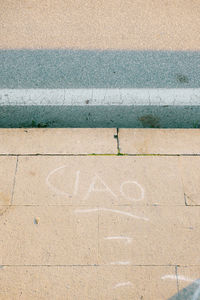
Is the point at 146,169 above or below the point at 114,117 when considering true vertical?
below

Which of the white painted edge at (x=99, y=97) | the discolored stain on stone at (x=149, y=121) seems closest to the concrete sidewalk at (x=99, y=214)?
the discolored stain on stone at (x=149, y=121)

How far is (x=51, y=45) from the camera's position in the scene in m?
4.73

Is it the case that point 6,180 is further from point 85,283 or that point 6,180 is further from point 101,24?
point 101,24

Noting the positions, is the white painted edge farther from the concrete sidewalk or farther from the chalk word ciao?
the chalk word ciao

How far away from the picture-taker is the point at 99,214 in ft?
10.4

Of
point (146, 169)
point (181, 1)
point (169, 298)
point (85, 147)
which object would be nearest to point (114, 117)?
point (85, 147)

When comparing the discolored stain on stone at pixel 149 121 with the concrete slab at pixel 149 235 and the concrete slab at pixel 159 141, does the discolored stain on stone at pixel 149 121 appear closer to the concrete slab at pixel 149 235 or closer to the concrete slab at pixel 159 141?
the concrete slab at pixel 159 141

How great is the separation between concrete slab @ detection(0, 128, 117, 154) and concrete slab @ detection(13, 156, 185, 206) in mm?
117

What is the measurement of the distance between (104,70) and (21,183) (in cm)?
210

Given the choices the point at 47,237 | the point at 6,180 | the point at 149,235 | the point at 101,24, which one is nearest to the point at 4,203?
the point at 6,180

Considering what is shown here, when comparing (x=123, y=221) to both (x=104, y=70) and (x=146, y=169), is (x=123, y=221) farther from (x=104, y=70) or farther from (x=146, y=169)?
(x=104, y=70)

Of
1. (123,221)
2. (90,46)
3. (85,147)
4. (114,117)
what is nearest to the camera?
(123,221)

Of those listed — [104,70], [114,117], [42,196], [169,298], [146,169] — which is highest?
[104,70]

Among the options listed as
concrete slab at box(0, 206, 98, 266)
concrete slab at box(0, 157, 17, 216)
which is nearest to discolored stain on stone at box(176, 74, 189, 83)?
concrete slab at box(0, 206, 98, 266)
